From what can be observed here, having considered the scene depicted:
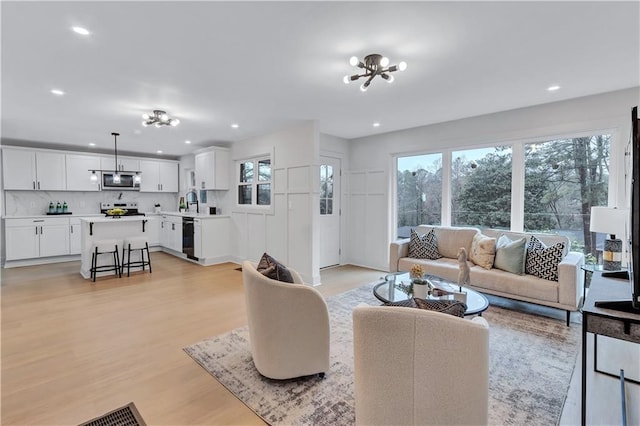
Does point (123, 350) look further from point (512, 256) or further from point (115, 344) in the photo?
point (512, 256)

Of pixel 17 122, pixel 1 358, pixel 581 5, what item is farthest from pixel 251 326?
pixel 17 122

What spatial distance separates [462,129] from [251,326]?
4.19 meters

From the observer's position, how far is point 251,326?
2.31 meters

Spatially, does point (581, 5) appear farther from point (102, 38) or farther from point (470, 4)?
point (102, 38)

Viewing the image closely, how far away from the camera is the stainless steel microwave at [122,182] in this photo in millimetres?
7117

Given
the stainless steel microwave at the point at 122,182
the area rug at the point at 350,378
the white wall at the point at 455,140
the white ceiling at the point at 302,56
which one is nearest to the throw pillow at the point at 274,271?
the area rug at the point at 350,378

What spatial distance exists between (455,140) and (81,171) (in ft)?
25.4

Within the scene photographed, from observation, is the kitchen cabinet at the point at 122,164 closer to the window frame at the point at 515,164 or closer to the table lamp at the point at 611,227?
the window frame at the point at 515,164

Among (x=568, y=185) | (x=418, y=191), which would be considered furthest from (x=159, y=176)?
(x=568, y=185)

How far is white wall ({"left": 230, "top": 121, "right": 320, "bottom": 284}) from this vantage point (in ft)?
15.4

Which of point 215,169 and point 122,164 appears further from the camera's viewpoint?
point 122,164

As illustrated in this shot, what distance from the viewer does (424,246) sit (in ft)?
14.8

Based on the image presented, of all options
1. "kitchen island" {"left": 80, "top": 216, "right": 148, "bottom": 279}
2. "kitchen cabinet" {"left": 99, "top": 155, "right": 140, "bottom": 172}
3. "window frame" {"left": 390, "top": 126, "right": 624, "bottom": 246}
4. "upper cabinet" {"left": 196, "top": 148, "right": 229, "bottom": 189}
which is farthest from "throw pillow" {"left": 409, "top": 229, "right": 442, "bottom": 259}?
"kitchen cabinet" {"left": 99, "top": 155, "right": 140, "bottom": 172}

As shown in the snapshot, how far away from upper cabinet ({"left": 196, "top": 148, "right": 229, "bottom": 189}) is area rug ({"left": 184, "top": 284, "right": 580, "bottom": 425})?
4014mm
